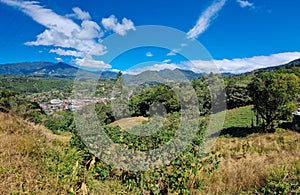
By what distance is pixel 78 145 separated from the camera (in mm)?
4391

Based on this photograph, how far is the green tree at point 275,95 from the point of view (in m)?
17.9

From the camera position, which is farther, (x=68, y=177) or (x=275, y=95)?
(x=275, y=95)

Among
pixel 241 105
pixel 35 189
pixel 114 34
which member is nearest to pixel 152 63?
pixel 114 34

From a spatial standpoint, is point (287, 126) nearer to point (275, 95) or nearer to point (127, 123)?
point (275, 95)

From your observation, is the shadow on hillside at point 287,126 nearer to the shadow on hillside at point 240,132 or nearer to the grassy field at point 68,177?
the shadow on hillside at point 240,132

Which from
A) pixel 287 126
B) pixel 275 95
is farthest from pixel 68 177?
pixel 287 126

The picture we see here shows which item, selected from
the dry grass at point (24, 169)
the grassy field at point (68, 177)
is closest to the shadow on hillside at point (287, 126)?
the grassy field at point (68, 177)

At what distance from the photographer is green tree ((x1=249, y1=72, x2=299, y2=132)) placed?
58.8 ft

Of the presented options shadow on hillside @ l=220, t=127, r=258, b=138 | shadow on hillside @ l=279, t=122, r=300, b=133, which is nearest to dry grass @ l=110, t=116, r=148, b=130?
shadow on hillside @ l=220, t=127, r=258, b=138

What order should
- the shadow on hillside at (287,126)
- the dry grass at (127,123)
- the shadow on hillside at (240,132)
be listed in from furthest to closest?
1. the shadow on hillside at (240,132)
2. the shadow on hillside at (287,126)
3. the dry grass at (127,123)

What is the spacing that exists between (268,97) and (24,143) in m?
18.6

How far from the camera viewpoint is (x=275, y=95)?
18062 mm

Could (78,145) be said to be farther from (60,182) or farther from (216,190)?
(216,190)

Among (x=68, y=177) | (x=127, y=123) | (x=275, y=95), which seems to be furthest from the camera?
(x=275, y=95)
